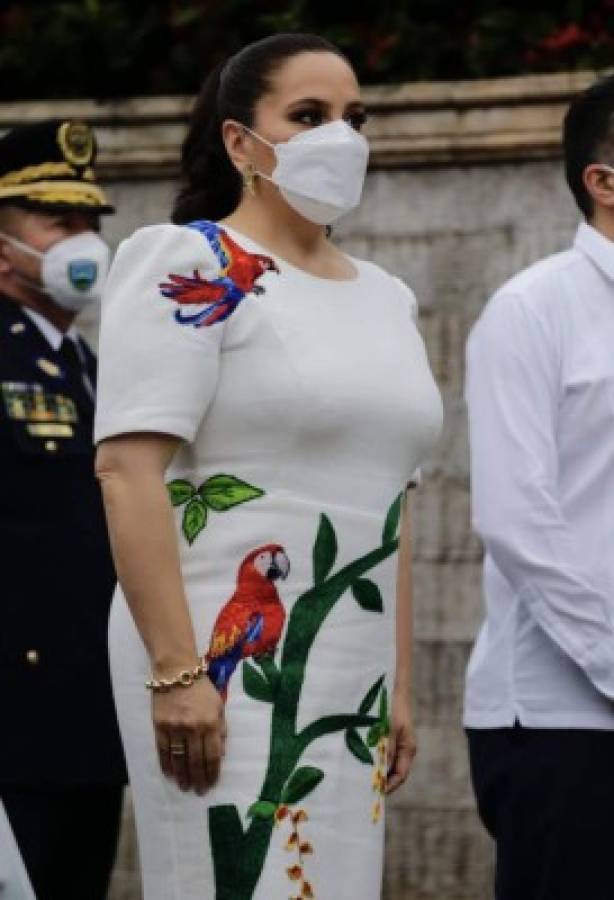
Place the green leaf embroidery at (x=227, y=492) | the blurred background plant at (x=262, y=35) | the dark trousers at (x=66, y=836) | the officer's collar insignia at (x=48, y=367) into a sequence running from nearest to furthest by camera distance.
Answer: the green leaf embroidery at (x=227, y=492)
the dark trousers at (x=66, y=836)
the officer's collar insignia at (x=48, y=367)
the blurred background plant at (x=262, y=35)

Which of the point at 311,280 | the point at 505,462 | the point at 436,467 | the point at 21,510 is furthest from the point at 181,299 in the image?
the point at 436,467

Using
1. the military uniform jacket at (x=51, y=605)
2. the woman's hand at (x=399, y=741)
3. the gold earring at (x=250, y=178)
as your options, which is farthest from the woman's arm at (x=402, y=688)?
the military uniform jacket at (x=51, y=605)

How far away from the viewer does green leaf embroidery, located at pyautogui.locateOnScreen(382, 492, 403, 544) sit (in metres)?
4.73

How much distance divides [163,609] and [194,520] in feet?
0.61

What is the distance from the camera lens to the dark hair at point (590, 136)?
17.8 feet

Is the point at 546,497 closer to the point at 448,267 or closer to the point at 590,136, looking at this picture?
the point at 590,136

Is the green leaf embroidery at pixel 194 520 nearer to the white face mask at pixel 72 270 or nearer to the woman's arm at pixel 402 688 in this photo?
the woman's arm at pixel 402 688

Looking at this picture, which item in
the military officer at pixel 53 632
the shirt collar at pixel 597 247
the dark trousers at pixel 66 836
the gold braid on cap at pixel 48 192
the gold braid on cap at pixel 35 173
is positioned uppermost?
the shirt collar at pixel 597 247

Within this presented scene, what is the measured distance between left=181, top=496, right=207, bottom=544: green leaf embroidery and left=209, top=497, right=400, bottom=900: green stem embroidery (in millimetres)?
187

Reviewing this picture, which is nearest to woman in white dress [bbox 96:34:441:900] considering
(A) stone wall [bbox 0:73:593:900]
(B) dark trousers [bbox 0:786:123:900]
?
(B) dark trousers [bbox 0:786:123:900]

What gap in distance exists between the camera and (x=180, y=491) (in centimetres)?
463

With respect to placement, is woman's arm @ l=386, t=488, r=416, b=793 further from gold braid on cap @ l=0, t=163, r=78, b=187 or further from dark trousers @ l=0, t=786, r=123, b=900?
gold braid on cap @ l=0, t=163, r=78, b=187

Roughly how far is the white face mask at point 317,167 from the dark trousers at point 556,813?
1002 millimetres

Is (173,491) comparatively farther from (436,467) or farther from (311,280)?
(436,467)
